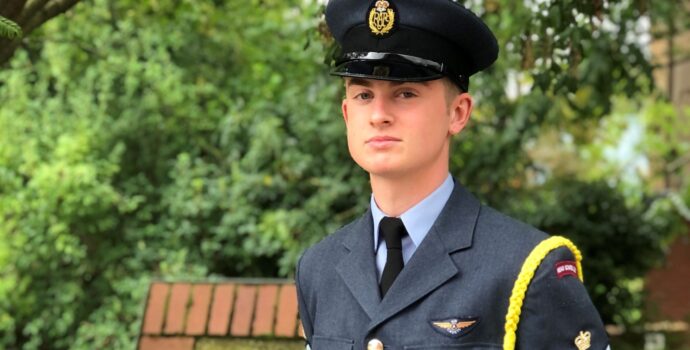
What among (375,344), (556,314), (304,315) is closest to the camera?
(556,314)

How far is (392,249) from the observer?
2.43 meters

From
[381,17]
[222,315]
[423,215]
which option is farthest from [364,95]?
[222,315]

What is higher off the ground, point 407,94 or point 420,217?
point 407,94

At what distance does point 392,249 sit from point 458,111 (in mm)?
369

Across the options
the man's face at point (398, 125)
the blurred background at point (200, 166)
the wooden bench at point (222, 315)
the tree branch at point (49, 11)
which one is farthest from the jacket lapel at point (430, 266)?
the blurred background at point (200, 166)

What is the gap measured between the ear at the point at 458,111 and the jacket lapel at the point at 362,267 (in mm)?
309

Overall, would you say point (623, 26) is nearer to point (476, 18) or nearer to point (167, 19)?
point (167, 19)

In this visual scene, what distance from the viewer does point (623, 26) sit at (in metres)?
7.37

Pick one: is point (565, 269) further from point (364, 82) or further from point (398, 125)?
point (364, 82)

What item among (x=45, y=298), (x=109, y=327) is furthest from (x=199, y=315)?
(x=45, y=298)

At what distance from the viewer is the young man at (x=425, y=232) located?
89.0 inches

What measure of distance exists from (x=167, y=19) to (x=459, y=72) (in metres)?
5.76

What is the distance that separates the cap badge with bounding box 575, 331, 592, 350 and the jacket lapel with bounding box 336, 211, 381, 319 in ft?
1.51

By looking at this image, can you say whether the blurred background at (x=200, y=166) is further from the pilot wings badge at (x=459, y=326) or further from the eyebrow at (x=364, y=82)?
the pilot wings badge at (x=459, y=326)
